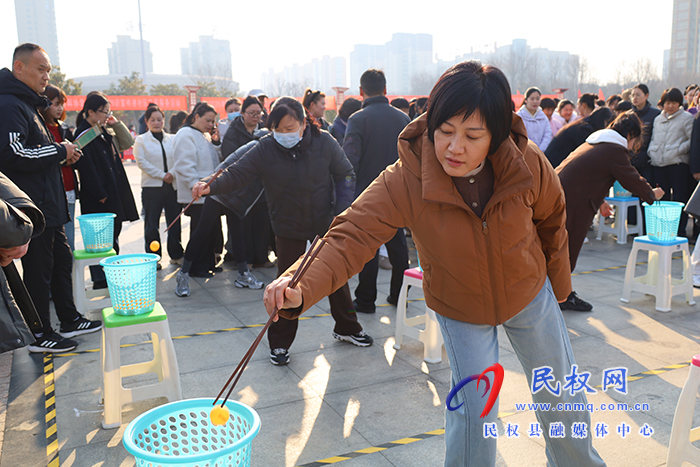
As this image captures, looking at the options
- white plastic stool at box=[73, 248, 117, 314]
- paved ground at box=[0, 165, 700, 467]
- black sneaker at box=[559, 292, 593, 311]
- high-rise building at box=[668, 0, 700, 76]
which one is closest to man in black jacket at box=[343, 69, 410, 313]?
paved ground at box=[0, 165, 700, 467]

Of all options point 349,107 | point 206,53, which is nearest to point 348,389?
point 349,107

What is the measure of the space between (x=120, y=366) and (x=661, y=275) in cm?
470

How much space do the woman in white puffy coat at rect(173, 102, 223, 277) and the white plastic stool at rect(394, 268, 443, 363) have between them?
2.85m

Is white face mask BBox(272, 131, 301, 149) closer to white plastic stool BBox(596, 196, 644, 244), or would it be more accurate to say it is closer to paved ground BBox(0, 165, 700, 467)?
paved ground BBox(0, 165, 700, 467)

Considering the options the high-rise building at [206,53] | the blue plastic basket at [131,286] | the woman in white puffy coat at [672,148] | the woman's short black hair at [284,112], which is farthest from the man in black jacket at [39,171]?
the high-rise building at [206,53]

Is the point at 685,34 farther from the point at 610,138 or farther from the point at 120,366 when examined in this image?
the point at 120,366

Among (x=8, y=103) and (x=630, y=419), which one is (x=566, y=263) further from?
(x=8, y=103)

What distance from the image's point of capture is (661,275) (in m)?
5.21

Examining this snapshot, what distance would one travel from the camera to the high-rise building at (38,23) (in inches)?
5354

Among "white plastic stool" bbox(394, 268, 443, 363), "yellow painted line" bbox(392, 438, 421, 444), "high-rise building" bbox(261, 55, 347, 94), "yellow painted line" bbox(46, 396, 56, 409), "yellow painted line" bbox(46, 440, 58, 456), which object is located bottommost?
"yellow painted line" bbox(46, 396, 56, 409)

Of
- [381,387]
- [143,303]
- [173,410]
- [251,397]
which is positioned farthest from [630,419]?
[143,303]

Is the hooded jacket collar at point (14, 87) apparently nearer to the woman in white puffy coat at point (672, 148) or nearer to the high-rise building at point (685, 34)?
the woman in white puffy coat at point (672, 148)

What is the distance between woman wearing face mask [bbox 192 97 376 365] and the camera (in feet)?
13.4

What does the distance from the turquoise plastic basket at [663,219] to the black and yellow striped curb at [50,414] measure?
511cm
